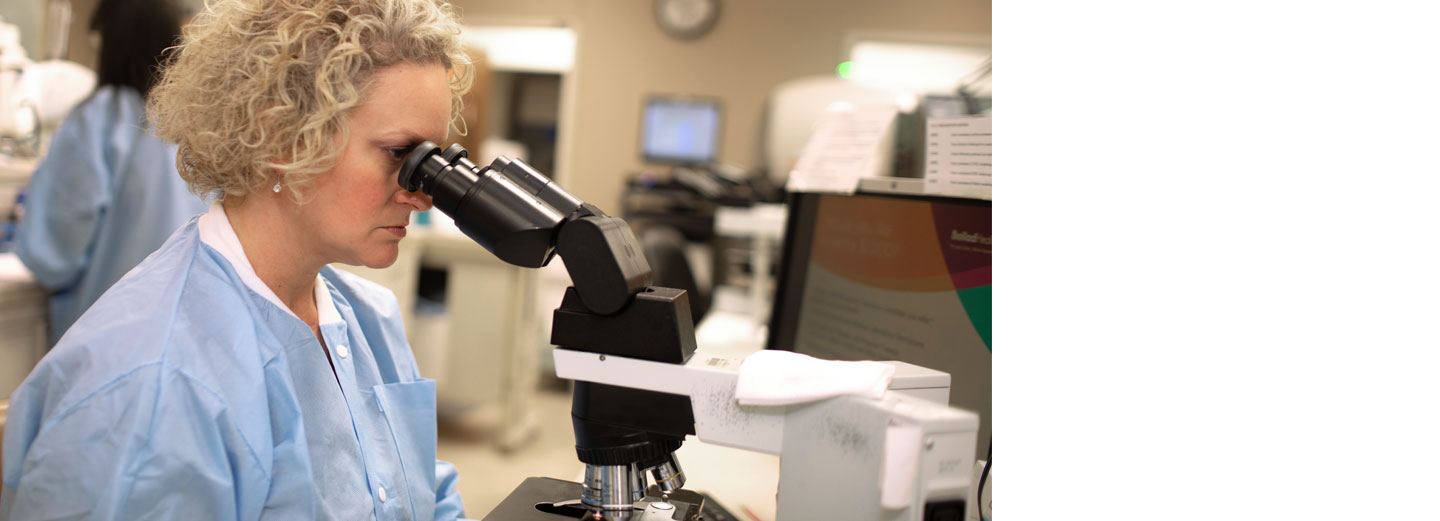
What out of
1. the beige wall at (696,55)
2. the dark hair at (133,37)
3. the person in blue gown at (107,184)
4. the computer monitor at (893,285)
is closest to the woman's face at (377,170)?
the computer monitor at (893,285)

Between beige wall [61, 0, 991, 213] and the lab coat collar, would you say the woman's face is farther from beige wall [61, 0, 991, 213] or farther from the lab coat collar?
beige wall [61, 0, 991, 213]

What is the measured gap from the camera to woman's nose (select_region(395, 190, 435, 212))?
93 centimetres

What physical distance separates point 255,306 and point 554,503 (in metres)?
0.36

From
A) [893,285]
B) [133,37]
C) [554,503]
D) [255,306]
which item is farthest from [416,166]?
[133,37]

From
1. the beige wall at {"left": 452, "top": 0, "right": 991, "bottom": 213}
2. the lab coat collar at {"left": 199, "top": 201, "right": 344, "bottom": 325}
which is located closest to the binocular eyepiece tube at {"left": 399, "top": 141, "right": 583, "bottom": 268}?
the lab coat collar at {"left": 199, "top": 201, "right": 344, "bottom": 325}

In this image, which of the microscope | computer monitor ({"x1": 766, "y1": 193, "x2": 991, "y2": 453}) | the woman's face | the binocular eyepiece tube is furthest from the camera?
computer monitor ({"x1": 766, "y1": 193, "x2": 991, "y2": 453})

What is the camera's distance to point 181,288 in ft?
2.74

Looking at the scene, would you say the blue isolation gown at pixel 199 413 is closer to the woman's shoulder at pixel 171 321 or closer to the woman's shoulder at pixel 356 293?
the woman's shoulder at pixel 171 321

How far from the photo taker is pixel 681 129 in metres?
5.86

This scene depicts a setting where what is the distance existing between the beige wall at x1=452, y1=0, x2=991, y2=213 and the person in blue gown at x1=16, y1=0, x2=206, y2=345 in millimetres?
3616

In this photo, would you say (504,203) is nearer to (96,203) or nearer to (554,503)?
(554,503)
